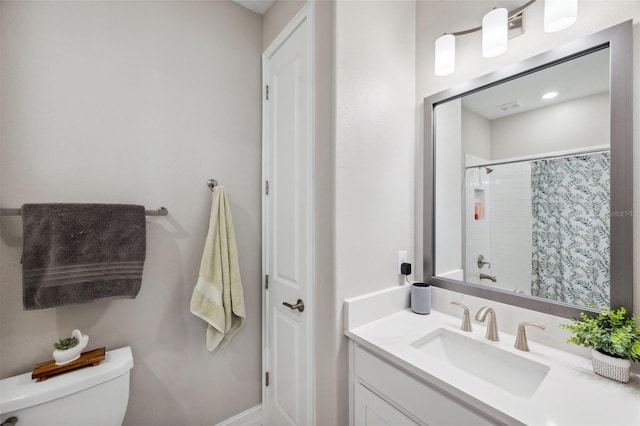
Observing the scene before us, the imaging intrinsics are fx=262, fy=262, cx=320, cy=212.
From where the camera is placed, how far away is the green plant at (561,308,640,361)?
74 cm

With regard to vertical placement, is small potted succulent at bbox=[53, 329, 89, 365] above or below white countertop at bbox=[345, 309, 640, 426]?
below

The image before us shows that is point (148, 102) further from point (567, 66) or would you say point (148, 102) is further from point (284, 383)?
point (567, 66)

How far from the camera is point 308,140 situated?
4.02ft

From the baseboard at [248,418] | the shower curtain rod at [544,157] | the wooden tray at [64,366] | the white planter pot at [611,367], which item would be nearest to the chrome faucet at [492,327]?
the white planter pot at [611,367]

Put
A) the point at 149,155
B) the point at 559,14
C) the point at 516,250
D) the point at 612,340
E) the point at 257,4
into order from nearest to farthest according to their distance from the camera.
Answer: the point at 612,340 < the point at 559,14 < the point at 516,250 < the point at 149,155 < the point at 257,4

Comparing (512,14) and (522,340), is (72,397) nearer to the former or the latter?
(522,340)

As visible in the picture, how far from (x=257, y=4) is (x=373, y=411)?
7.03 ft

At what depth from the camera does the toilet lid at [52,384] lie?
0.89 meters

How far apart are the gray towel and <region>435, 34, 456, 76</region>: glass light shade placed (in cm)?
152

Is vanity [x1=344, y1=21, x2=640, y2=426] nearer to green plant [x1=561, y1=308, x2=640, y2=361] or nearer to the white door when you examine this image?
green plant [x1=561, y1=308, x2=640, y2=361]

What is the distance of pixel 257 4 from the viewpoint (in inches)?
60.9

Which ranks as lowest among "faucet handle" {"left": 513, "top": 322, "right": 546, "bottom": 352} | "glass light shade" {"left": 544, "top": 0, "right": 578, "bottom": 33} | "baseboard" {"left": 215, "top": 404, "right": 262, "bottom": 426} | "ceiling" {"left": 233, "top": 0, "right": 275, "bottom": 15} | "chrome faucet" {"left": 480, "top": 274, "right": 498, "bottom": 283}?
"baseboard" {"left": 215, "top": 404, "right": 262, "bottom": 426}

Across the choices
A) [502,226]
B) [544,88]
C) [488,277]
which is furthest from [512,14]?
[488,277]

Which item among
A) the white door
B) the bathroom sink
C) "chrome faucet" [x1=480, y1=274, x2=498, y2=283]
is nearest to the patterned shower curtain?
"chrome faucet" [x1=480, y1=274, x2=498, y2=283]
